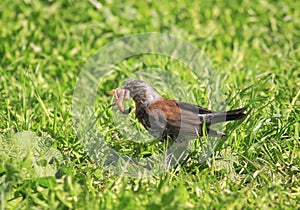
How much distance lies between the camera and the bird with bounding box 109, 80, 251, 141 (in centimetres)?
360

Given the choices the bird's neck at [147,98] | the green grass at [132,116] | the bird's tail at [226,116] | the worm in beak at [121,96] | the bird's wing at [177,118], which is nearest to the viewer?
the green grass at [132,116]

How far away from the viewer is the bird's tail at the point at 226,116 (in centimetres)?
352

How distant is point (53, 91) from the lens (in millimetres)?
5008

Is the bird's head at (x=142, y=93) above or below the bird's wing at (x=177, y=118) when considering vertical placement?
above

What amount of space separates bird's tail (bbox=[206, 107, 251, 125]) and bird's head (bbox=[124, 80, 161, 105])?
450 millimetres

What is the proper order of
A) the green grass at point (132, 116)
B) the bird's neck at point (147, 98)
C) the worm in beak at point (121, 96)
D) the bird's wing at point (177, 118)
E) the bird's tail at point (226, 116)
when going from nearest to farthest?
the green grass at point (132, 116) < the bird's tail at point (226, 116) < the bird's wing at point (177, 118) < the bird's neck at point (147, 98) < the worm in beak at point (121, 96)

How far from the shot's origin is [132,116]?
4.30 m

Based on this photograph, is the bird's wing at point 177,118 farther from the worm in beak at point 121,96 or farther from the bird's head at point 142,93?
the worm in beak at point 121,96

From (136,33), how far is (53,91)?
4.58ft

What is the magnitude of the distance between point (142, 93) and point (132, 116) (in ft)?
1.53

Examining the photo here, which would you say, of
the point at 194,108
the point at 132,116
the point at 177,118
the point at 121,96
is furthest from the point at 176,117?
the point at 132,116

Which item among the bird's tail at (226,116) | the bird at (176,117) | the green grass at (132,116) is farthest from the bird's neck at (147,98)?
the bird's tail at (226,116)

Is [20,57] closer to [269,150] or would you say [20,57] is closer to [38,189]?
[38,189]

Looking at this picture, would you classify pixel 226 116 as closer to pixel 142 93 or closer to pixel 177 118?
pixel 177 118
